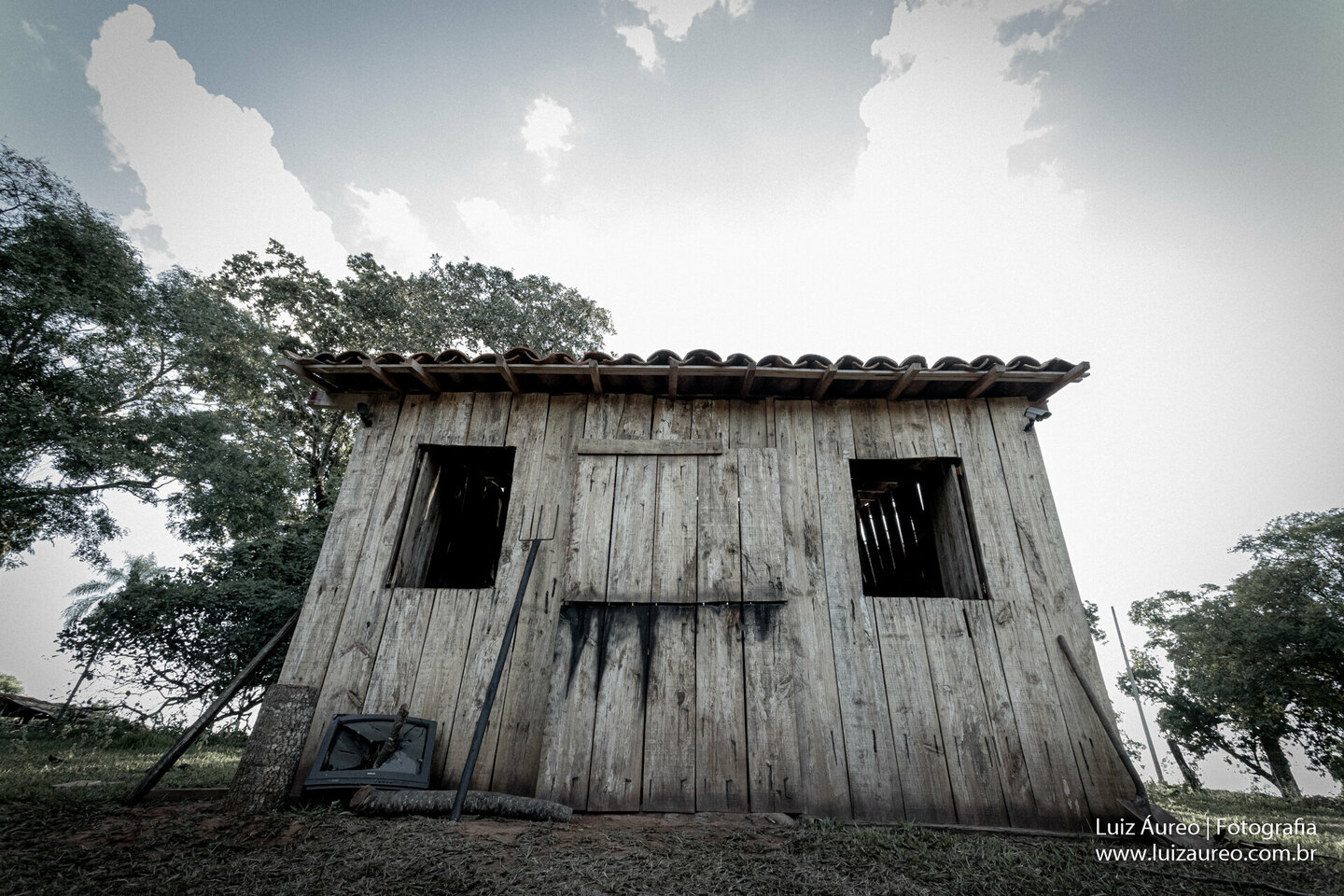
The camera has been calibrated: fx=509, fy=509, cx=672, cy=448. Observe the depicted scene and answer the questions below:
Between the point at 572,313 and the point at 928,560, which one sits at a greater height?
the point at 572,313

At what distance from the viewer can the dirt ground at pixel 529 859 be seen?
2225mm

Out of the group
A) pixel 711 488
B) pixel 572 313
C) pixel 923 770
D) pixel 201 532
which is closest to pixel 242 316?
pixel 201 532

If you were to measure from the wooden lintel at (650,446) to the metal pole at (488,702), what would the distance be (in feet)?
3.02

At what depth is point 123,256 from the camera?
11.8 m

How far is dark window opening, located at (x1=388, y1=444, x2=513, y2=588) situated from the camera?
4609mm

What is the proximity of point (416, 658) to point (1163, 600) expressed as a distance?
2595 cm

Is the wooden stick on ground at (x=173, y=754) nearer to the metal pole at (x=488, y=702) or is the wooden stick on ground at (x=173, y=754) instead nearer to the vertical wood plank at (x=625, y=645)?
the metal pole at (x=488, y=702)

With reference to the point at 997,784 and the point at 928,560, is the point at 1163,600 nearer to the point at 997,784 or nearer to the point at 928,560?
the point at 928,560

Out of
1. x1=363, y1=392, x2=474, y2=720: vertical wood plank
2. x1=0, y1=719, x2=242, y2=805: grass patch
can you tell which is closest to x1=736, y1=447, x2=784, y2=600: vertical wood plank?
x1=363, y1=392, x2=474, y2=720: vertical wood plank

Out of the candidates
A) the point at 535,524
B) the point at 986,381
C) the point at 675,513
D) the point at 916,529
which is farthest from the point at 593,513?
the point at 916,529

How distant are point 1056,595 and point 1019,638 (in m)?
0.52

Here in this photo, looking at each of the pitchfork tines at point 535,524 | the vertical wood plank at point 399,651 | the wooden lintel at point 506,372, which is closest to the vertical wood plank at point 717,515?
the pitchfork tines at point 535,524

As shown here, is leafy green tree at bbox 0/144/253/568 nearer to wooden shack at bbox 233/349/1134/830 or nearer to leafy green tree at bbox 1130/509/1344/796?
wooden shack at bbox 233/349/1134/830

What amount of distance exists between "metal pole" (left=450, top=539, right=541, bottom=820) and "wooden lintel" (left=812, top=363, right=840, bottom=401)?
9.12ft
